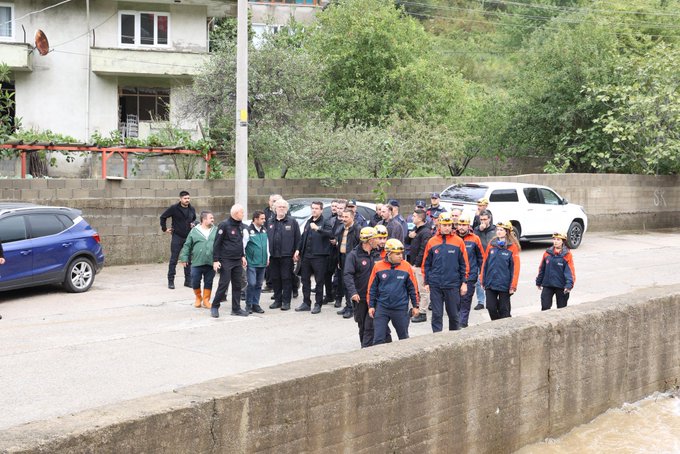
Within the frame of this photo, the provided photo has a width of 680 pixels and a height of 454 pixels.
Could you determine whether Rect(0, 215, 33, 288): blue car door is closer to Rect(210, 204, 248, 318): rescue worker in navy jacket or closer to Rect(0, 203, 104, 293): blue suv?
Rect(0, 203, 104, 293): blue suv

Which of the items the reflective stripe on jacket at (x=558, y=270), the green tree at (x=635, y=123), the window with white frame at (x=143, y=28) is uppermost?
the window with white frame at (x=143, y=28)

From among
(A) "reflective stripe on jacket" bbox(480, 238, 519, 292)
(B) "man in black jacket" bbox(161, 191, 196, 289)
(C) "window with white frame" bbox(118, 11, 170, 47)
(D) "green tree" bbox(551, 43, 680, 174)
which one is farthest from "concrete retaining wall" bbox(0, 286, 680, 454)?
(C) "window with white frame" bbox(118, 11, 170, 47)

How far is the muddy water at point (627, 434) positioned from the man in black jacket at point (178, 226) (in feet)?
29.5

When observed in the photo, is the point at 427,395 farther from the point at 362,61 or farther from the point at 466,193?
the point at 362,61

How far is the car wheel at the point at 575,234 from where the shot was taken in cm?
2411

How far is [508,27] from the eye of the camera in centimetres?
5944

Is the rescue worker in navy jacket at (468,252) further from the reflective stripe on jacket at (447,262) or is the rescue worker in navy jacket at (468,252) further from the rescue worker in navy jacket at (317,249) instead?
the rescue worker in navy jacket at (317,249)

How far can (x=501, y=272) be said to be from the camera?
39.8 ft

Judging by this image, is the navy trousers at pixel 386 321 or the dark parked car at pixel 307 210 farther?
the dark parked car at pixel 307 210

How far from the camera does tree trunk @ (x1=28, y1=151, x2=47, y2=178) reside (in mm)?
20077

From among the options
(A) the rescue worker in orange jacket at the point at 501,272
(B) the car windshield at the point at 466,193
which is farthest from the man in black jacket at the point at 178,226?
(B) the car windshield at the point at 466,193

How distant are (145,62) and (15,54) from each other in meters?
4.09

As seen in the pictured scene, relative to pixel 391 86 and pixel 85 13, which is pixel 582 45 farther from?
pixel 85 13

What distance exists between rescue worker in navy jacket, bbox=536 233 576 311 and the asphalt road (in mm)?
1734
